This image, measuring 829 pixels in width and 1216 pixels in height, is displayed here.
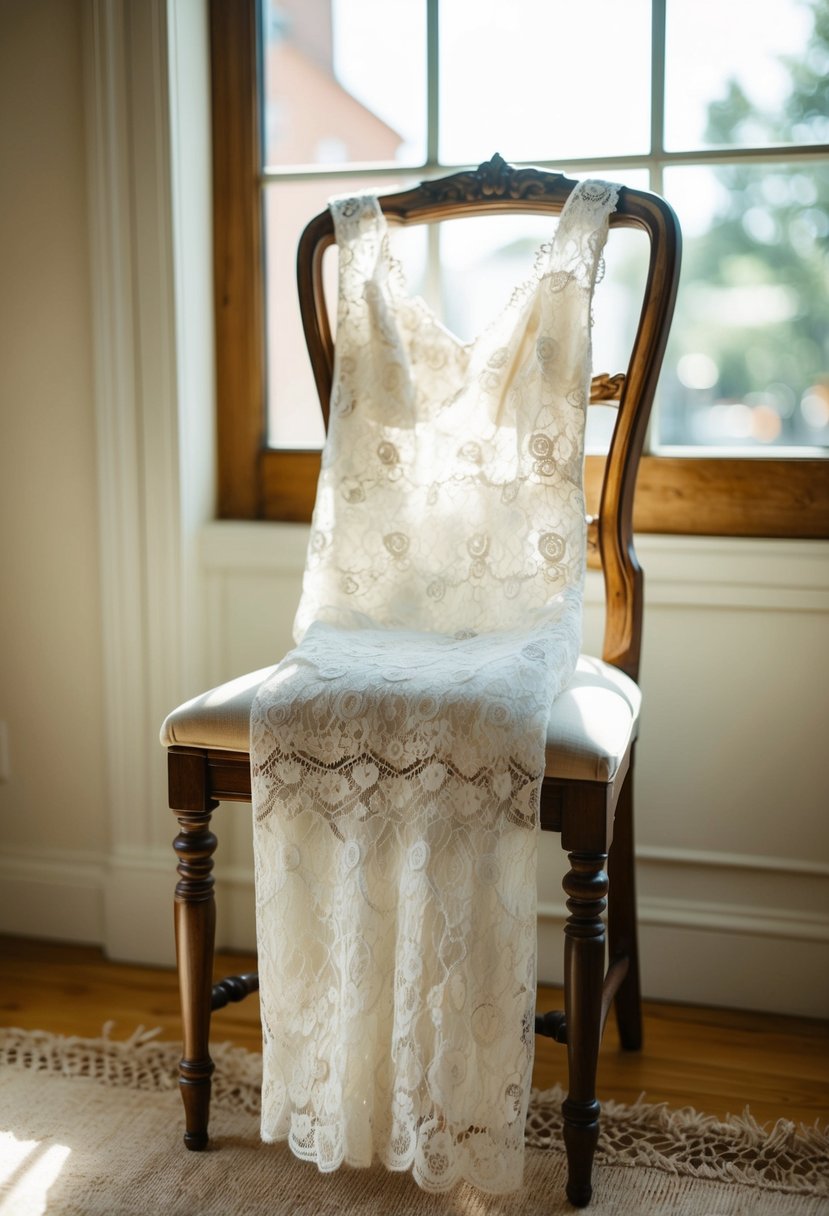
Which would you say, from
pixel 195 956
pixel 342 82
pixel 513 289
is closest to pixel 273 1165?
pixel 195 956

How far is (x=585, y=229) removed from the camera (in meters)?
1.50

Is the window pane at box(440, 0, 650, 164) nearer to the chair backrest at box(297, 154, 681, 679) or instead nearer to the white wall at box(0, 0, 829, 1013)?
the chair backrest at box(297, 154, 681, 679)

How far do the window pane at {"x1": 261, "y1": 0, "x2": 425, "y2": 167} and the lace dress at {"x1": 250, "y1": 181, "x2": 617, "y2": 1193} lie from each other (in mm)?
545

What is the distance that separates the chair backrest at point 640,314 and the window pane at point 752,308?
0.30 m

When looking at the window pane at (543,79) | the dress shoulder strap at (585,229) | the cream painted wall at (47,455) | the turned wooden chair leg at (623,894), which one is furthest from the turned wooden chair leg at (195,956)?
the window pane at (543,79)

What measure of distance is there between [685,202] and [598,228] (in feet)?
1.30

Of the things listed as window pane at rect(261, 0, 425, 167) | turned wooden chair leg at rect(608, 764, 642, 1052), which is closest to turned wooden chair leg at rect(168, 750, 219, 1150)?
turned wooden chair leg at rect(608, 764, 642, 1052)

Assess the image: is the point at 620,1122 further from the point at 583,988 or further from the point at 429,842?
the point at 429,842

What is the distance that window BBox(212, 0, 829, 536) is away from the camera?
1.78 metres

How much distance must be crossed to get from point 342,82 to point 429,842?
129cm

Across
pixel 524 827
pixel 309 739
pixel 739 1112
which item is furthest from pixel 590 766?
pixel 739 1112

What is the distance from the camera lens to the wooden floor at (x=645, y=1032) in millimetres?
1627

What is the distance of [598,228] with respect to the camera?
150 centimetres

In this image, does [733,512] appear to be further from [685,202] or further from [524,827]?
[524,827]
